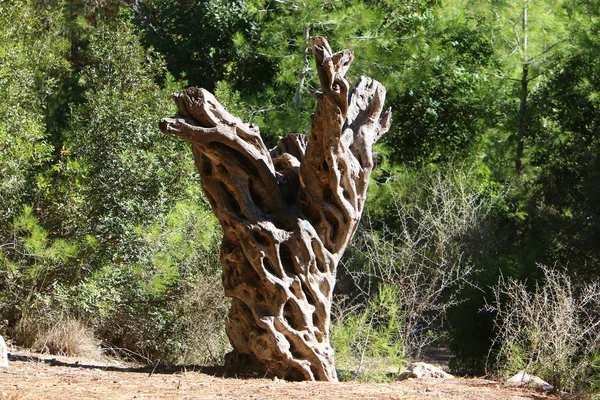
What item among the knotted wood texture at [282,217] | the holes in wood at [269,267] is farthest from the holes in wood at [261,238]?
the holes in wood at [269,267]

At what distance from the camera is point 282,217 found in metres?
6.91

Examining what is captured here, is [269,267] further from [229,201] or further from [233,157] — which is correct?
[233,157]

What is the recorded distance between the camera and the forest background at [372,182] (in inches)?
393

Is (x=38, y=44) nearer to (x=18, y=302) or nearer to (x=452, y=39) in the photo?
(x=18, y=302)

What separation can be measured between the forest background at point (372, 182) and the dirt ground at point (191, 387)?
1103mm

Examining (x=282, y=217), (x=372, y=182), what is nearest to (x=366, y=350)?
(x=282, y=217)

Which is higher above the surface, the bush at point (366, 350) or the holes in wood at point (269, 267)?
the holes in wood at point (269, 267)

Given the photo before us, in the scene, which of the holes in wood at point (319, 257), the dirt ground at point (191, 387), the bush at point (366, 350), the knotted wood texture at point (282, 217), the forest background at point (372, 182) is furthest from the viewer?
the forest background at point (372, 182)

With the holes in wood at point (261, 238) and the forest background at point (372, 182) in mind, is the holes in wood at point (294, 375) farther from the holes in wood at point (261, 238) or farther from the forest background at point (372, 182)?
the forest background at point (372, 182)

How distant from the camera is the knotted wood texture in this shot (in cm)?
667

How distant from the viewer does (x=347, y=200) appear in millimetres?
7059

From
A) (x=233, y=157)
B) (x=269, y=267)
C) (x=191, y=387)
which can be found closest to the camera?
(x=191, y=387)

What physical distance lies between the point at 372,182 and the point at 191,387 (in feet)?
35.4

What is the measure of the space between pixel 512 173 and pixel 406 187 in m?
2.47
